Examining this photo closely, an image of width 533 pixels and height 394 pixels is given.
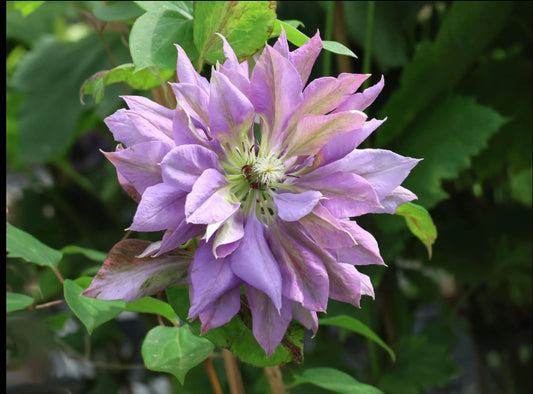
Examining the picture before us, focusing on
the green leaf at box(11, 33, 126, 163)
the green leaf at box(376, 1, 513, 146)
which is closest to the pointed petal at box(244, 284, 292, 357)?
the green leaf at box(376, 1, 513, 146)

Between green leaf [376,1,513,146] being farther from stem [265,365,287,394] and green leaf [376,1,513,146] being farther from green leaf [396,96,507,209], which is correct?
stem [265,365,287,394]

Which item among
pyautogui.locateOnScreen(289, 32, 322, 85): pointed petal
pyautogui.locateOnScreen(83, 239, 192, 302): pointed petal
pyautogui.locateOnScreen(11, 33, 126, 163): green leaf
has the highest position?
pyautogui.locateOnScreen(289, 32, 322, 85): pointed petal

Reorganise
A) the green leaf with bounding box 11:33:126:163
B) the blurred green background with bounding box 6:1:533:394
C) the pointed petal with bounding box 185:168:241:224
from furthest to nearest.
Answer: the green leaf with bounding box 11:33:126:163 < the blurred green background with bounding box 6:1:533:394 < the pointed petal with bounding box 185:168:241:224

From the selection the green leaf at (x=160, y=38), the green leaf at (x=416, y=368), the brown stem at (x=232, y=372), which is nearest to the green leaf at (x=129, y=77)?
the green leaf at (x=160, y=38)

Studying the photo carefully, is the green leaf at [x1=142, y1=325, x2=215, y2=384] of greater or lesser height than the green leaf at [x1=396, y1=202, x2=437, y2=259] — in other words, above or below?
below

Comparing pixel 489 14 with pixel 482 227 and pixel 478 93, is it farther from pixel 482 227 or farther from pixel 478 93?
pixel 482 227

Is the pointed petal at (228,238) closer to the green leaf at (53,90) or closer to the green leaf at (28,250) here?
the green leaf at (28,250)

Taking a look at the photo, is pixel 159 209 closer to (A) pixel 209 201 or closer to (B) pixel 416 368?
(A) pixel 209 201

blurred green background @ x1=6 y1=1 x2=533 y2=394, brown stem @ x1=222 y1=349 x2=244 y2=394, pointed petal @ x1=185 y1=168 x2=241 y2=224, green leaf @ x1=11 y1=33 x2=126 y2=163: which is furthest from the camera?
green leaf @ x1=11 y1=33 x2=126 y2=163
